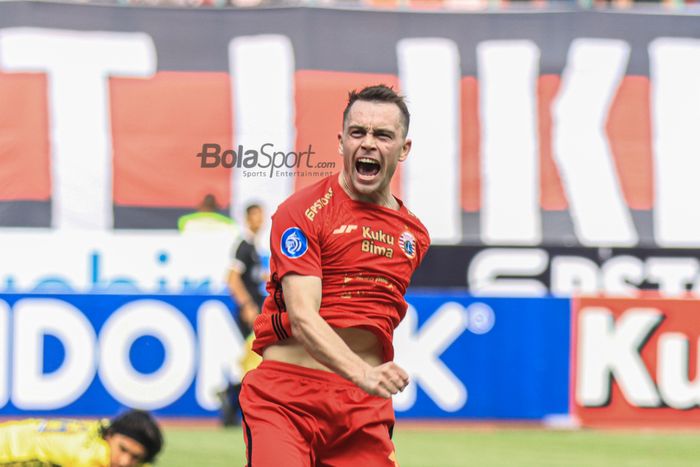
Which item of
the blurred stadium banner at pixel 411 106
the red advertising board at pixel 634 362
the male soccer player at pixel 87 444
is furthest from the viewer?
the blurred stadium banner at pixel 411 106

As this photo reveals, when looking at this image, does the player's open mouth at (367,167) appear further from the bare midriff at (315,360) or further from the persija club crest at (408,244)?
the bare midriff at (315,360)

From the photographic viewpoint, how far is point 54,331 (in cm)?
1197

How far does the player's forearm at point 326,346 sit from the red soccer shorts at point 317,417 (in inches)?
8.2

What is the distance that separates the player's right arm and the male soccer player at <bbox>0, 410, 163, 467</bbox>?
6.64ft

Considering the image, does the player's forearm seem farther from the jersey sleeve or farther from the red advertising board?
the red advertising board

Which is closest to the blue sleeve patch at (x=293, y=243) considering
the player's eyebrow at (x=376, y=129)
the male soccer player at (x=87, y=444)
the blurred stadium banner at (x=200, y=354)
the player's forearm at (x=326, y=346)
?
the player's forearm at (x=326, y=346)

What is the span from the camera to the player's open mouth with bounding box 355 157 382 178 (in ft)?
15.8

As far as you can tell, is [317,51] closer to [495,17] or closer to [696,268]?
[495,17]

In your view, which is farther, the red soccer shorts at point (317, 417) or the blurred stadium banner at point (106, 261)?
the blurred stadium banner at point (106, 261)

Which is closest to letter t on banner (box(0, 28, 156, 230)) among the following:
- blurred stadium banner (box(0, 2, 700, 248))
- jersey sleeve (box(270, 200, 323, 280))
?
blurred stadium banner (box(0, 2, 700, 248))

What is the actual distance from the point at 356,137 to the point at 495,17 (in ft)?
35.6

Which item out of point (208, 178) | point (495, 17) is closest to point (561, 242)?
point (495, 17)

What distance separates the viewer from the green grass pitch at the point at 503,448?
33.6 ft

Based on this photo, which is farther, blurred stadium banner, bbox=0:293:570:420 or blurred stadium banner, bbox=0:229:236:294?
blurred stadium banner, bbox=0:229:236:294
